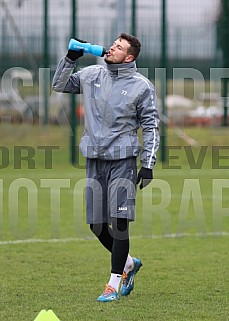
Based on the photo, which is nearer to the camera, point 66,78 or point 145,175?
point 145,175

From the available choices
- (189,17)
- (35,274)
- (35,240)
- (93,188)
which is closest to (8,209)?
(35,240)

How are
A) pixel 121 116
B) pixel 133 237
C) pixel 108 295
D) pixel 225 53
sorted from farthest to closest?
pixel 225 53
pixel 133 237
pixel 121 116
pixel 108 295

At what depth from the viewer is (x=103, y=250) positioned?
963cm

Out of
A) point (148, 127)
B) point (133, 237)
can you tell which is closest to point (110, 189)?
point (148, 127)

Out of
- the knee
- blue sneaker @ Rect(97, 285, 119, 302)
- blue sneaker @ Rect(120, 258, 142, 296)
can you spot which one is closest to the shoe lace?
blue sneaker @ Rect(97, 285, 119, 302)

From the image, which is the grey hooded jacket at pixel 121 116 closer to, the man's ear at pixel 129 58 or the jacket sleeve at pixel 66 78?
the man's ear at pixel 129 58

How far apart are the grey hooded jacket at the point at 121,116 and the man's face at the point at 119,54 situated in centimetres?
4

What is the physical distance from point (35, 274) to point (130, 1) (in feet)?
42.6

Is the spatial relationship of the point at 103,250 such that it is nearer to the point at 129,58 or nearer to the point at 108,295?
the point at 108,295

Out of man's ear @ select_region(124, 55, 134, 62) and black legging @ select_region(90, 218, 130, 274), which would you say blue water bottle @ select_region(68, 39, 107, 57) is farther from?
black legging @ select_region(90, 218, 130, 274)

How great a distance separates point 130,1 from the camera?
66.5 ft

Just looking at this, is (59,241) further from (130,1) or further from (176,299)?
(130,1)

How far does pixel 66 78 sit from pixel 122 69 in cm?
46

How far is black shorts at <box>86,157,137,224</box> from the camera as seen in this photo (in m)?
7.03
